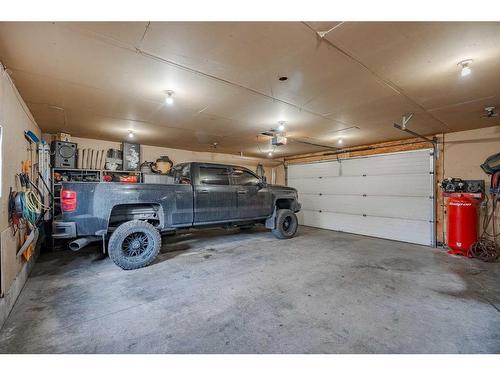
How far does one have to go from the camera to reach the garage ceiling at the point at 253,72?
1.89m

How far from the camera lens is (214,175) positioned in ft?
15.9

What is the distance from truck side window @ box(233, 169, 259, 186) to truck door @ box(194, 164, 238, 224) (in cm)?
21

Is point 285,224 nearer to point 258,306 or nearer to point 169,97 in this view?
point 258,306

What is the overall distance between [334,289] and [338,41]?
2886mm

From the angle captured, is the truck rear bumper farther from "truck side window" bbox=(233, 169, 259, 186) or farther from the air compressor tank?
the air compressor tank

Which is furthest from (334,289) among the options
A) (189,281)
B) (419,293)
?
(189,281)

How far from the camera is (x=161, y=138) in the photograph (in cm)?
612

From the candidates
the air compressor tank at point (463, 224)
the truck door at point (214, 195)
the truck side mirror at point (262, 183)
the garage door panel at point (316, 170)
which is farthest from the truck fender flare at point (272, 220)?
the air compressor tank at point (463, 224)

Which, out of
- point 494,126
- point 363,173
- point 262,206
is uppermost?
point 494,126

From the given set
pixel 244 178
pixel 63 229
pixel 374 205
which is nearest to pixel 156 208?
pixel 63 229

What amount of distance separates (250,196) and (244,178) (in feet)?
1.57

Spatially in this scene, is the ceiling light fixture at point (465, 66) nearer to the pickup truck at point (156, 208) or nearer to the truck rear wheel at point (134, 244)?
the pickup truck at point (156, 208)

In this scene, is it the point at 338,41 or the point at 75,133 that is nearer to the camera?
the point at 338,41
